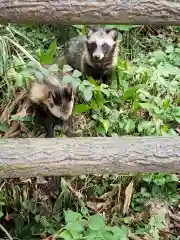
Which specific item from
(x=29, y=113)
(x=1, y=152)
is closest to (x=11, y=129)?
(x=29, y=113)

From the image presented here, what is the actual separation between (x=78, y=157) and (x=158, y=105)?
1.39 meters

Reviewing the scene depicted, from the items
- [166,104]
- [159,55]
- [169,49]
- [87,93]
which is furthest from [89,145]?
[169,49]

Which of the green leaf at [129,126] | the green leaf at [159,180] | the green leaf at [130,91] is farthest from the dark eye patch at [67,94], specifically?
the green leaf at [159,180]

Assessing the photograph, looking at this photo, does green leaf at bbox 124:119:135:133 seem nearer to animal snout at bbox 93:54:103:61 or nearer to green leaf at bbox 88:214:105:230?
animal snout at bbox 93:54:103:61

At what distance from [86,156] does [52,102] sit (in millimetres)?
1016

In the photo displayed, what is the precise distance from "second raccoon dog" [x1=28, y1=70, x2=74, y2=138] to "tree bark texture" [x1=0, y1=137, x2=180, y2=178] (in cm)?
92

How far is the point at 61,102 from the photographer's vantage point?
2838 millimetres

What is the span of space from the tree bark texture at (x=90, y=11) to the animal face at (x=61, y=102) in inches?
39.7

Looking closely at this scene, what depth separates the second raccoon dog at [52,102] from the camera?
282 cm

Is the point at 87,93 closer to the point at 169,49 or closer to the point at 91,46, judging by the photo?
the point at 91,46

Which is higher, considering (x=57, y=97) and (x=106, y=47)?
(x=106, y=47)

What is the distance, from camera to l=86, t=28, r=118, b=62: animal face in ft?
12.0

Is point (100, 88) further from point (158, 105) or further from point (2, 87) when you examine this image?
point (2, 87)

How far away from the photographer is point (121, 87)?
3521 millimetres
